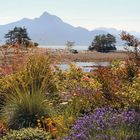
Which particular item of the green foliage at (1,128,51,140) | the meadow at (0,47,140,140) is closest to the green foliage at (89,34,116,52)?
the meadow at (0,47,140,140)

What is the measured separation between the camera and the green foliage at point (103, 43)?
84688mm

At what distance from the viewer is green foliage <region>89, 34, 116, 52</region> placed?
278 ft

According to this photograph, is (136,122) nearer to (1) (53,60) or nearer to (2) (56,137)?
(2) (56,137)

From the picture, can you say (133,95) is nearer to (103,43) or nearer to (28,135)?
(28,135)

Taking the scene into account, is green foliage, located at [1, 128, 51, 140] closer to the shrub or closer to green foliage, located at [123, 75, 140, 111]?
the shrub

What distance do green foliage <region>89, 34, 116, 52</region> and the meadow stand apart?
238ft

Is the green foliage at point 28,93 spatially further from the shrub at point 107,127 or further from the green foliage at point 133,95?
the shrub at point 107,127

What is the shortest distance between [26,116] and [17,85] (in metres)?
1.10

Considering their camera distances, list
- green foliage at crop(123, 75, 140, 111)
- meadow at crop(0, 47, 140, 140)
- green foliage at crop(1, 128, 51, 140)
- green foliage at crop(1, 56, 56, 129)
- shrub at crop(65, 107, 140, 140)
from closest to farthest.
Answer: shrub at crop(65, 107, 140, 140), meadow at crop(0, 47, 140, 140), green foliage at crop(1, 128, 51, 140), green foliage at crop(123, 75, 140, 111), green foliage at crop(1, 56, 56, 129)

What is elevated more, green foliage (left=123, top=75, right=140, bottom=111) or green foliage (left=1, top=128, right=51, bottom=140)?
green foliage (left=123, top=75, right=140, bottom=111)

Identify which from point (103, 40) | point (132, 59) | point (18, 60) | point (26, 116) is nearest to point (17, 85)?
point (26, 116)

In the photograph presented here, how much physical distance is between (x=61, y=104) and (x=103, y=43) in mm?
77355

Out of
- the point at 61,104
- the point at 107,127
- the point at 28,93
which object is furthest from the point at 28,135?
the point at 61,104

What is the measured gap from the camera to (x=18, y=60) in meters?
11.7
